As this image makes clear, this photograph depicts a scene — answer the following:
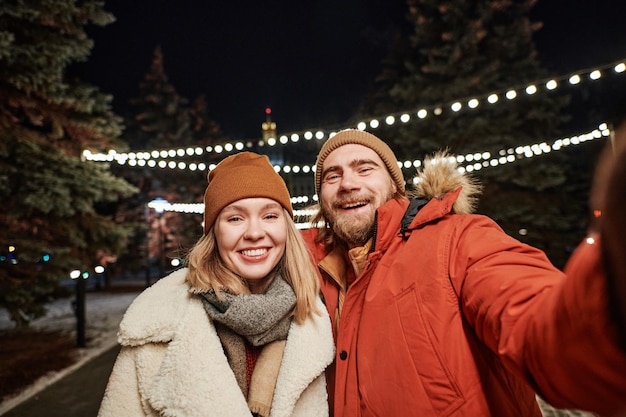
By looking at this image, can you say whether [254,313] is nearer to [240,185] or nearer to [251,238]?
[251,238]

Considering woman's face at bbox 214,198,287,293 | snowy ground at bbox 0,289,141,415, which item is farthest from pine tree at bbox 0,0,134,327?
woman's face at bbox 214,198,287,293

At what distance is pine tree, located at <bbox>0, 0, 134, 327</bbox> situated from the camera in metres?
6.08

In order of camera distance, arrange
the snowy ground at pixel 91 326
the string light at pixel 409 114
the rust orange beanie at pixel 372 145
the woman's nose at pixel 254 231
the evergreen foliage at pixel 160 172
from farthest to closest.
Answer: the evergreen foliage at pixel 160 172 < the string light at pixel 409 114 < the snowy ground at pixel 91 326 < the rust orange beanie at pixel 372 145 < the woman's nose at pixel 254 231

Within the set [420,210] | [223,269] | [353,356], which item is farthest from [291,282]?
[420,210]

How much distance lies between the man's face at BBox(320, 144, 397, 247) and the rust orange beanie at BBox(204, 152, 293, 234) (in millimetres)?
451

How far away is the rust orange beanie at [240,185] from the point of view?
2316mm

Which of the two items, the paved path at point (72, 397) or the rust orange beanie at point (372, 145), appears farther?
the paved path at point (72, 397)

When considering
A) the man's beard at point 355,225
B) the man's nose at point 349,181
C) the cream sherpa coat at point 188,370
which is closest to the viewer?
the cream sherpa coat at point 188,370

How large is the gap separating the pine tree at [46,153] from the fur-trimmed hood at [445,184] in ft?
22.5

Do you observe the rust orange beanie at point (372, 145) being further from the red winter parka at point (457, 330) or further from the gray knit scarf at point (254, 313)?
the gray knit scarf at point (254, 313)

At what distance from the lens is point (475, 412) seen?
1540 millimetres

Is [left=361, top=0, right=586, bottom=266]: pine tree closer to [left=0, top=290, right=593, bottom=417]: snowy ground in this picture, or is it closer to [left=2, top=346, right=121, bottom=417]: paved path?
[left=0, top=290, right=593, bottom=417]: snowy ground

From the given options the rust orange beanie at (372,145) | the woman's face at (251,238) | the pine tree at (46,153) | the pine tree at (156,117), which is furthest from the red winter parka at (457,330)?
the pine tree at (156,117)

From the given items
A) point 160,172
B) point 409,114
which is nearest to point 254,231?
point 409,114
